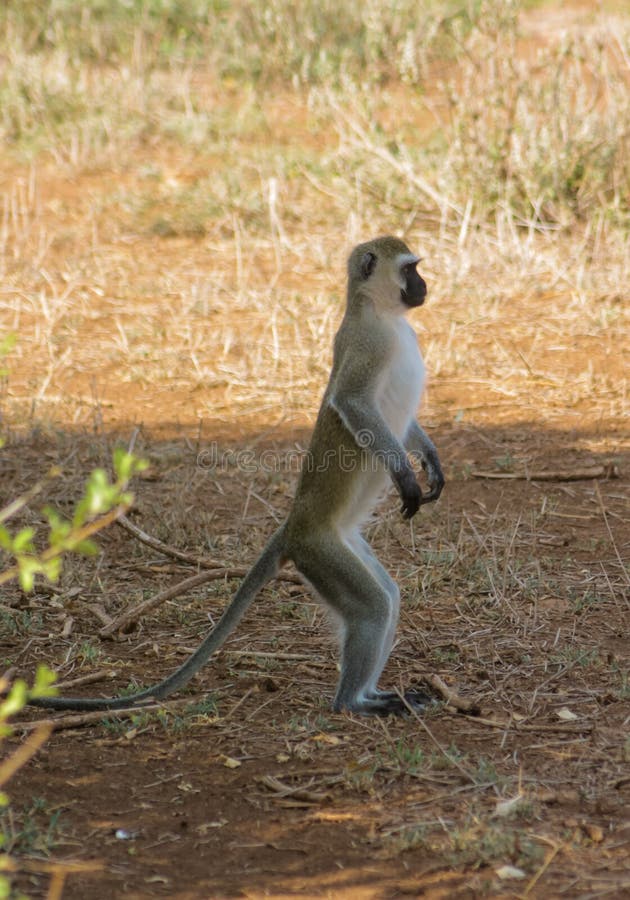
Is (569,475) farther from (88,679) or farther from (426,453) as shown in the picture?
(88,679)

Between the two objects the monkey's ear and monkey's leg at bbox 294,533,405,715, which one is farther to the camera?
the monkey's ear

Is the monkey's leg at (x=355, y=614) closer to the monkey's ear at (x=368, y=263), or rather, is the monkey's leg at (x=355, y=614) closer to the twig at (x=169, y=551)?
the monkey's ear at (x=368, y=263)

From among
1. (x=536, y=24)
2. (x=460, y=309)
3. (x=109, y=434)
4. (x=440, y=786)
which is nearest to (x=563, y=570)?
(x=440, y=786)

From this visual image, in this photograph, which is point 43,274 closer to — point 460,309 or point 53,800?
point 460,309

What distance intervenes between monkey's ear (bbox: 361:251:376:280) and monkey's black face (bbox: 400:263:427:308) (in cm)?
11

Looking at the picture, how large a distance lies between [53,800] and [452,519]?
2688mm

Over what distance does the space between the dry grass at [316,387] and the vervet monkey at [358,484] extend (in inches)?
7.9

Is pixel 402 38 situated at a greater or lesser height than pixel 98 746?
greater

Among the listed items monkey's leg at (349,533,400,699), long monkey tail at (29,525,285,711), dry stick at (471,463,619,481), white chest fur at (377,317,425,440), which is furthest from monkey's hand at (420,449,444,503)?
dry stick at (471,463,619,481)

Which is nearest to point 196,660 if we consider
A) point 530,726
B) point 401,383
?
point 530,726

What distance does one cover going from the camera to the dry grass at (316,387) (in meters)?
3.67

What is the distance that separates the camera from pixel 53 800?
3717mm

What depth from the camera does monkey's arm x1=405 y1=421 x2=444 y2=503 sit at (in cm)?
478

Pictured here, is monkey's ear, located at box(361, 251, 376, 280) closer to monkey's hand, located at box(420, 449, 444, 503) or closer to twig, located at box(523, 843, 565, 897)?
monkey's hand, located at box(420, 449, 444, 503)
